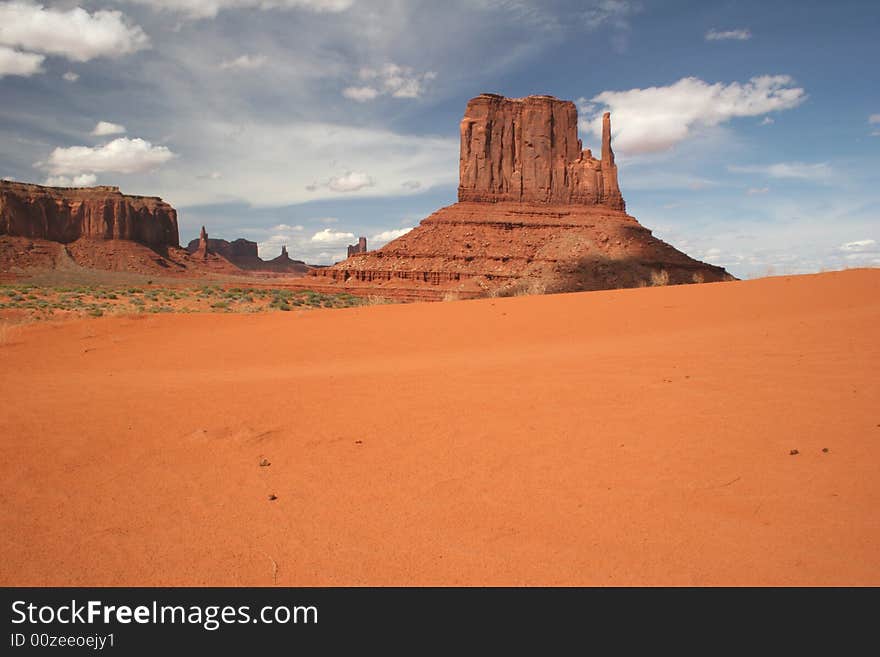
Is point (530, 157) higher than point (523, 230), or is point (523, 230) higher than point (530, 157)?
point (530, 157)

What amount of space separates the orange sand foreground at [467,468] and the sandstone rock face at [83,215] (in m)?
99.6

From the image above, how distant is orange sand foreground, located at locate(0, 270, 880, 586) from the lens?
269cm

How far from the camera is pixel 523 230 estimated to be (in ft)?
204

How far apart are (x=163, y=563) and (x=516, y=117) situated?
80.0 meters

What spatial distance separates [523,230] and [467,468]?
198ft

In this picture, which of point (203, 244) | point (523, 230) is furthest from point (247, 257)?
Result: point (523, 230)

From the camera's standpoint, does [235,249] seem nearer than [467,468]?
No

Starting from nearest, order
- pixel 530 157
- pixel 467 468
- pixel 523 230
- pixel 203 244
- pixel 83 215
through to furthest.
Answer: pixel 467 468 → pixel 523 230 → pixel 530 157 → pixel 83 215 → pixel 203 244

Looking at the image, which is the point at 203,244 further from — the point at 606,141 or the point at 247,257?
the point at 606,141

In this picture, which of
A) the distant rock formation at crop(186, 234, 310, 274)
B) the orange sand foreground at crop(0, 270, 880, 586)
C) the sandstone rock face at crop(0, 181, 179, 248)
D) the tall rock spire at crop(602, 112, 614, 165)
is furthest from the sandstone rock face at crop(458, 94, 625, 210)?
the distant rock formation at crop(186, 234, 310, 274)

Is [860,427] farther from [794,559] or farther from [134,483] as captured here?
[134,483]

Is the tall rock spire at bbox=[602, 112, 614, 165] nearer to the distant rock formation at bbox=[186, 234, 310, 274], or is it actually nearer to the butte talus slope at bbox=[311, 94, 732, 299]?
the butte talus slope at bbox=[311, 94, 732, 299]

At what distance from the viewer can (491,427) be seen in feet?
15.4

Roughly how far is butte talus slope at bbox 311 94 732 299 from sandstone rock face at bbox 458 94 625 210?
0.14 m
